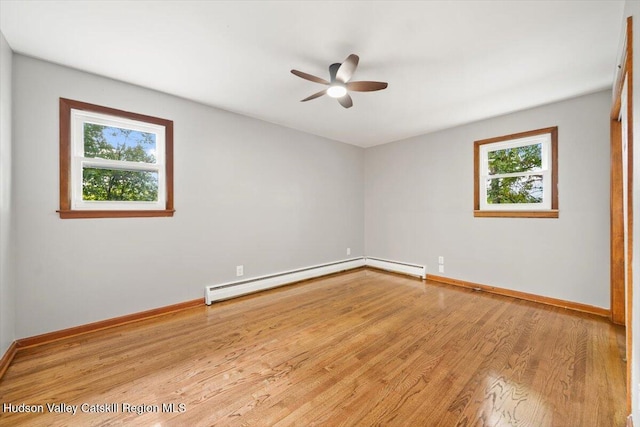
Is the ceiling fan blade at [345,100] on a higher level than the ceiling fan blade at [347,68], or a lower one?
lower

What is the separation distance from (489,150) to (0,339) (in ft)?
17.7

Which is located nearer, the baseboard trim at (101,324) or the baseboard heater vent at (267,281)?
the baseboard trim at (101,324)

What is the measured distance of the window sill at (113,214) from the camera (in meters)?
2.32

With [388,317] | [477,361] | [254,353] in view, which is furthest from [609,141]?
[254,353]

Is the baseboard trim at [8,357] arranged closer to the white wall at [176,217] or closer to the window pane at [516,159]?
the white wall at [176,217]

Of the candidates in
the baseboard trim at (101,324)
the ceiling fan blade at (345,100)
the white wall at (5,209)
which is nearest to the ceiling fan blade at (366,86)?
the ceiling fan blade at (345,100)

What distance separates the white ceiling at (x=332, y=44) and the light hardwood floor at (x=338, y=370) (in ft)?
8.05

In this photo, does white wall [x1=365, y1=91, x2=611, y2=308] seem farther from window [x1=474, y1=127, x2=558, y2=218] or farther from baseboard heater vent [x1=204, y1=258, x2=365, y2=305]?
baseboard heater vent [x1=204, y1=258, x2=365, y2=305]

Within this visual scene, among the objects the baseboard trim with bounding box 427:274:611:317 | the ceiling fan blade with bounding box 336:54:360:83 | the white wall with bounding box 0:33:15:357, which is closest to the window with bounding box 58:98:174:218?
Result: the white wall with bounding box 0:33:15:357

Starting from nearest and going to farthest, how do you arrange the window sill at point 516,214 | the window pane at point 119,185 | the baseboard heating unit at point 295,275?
the window pane at point 119,185
the window sill at point 516,214
the baseboard heating unit at point 295,275

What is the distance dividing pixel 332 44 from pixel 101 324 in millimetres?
3310

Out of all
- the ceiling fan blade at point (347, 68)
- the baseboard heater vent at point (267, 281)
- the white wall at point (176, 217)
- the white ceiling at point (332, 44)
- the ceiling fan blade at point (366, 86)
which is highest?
the white ceiling at point (332, 44)

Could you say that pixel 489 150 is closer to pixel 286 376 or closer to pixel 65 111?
pixel 286 376

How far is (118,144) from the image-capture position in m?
2.65
